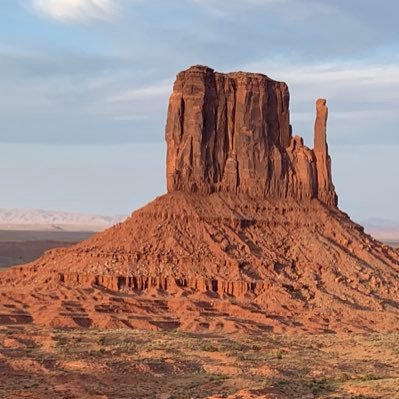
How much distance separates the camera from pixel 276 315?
242 feet

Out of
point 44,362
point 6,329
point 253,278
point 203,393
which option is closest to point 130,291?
point 253,278

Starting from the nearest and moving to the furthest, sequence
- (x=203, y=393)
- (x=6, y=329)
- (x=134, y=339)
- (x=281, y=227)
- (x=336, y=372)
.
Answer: (x=203, y=393)
(x=336, y=372)
(x=134, y=339)
(x=6, y=329)
(x=281, y=227)

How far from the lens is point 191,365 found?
159ft

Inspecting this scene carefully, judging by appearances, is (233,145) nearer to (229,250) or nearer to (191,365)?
(229,250)

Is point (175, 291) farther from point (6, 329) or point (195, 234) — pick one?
point (6, 329)

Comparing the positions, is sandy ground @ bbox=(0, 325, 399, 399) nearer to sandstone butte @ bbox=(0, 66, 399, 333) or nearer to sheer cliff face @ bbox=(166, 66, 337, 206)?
sandstone butte @ bbox=(0, 66, 399, 333)

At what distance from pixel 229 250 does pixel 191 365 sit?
3368 centimetres

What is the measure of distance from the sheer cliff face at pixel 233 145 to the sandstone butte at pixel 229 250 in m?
0.10

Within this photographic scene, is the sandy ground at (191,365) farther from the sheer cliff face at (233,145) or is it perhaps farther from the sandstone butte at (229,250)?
the sheer cliff face at (233,145)

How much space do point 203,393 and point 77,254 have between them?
44.4 metres

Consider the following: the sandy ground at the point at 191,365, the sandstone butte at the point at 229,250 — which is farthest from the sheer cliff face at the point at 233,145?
the sandy ground at the point at 191,365

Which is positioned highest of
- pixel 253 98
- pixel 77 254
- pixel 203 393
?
pixel 253 98

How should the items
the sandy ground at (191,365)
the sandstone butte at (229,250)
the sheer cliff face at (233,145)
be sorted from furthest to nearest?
the sheer cliff face at (233,145) < the sandstone butte at (229,250) < the sandy ground at (191,365)

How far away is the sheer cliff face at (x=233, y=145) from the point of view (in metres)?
87.4
